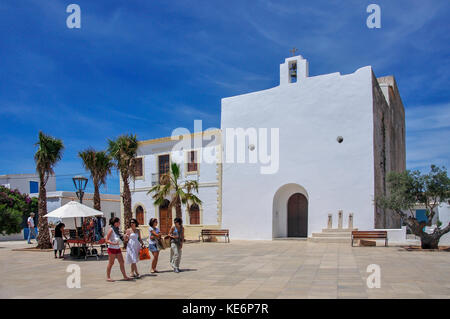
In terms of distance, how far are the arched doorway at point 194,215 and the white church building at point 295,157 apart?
0.06 m

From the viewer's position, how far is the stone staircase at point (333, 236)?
56.1ft

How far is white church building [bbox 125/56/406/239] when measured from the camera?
60.1 feet

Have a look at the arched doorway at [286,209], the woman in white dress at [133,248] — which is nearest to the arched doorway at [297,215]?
the arched doorway at [286,209]

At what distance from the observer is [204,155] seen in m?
22.9

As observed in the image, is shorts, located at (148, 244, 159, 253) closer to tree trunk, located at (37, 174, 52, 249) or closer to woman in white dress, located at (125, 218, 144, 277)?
woman in white dress, located at (125, 218, 144, 277)

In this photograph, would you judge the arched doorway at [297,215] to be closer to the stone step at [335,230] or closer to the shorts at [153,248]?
the stone step at [335,230]

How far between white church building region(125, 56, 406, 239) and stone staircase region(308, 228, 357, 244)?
1.84ft

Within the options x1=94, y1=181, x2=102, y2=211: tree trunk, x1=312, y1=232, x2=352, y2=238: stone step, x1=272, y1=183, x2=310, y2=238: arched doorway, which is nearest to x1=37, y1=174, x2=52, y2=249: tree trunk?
x1=94, y1=181, x2=102, y2=211: tree trunk

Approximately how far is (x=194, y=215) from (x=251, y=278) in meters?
14.6

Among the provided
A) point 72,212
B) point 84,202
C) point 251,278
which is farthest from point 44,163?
point 84,202
